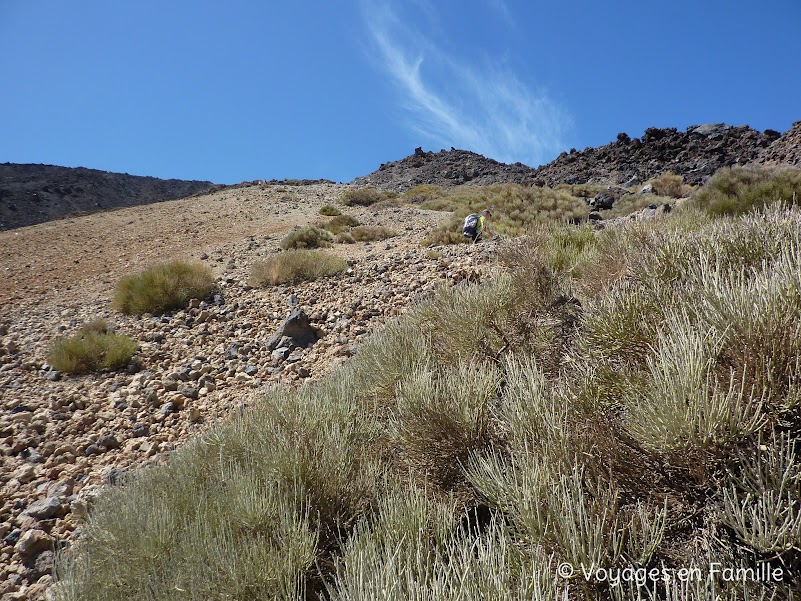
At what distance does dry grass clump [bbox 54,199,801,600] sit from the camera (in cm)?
122

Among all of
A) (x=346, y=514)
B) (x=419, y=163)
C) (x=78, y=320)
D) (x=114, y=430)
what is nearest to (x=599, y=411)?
(x=346, y=514)

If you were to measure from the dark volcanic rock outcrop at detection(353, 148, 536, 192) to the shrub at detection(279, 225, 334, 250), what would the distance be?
23383 mm

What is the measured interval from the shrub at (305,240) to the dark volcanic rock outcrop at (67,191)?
16.7 meters

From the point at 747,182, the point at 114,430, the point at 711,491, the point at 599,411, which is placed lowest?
the point at 114,430

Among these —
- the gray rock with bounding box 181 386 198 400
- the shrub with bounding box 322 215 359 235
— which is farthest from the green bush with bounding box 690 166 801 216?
the shrub with bounding box 322 215 359 235

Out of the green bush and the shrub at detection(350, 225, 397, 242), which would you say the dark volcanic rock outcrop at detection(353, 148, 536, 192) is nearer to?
the shrub at detection(350, 225, 397, 242)

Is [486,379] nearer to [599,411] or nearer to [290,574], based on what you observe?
[599,411]

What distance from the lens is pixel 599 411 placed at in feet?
5.64

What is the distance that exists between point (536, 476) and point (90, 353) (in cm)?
473

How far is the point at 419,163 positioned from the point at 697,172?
77.5 ft

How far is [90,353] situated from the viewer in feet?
14.6

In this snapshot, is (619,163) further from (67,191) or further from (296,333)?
(67,191)

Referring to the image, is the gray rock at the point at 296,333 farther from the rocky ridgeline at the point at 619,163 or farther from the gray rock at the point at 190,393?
the rocky ridgeline at the point at 619,163

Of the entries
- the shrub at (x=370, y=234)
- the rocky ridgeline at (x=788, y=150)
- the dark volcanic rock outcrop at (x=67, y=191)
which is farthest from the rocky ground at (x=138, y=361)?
Answer: the dark volcanic rock outcrop at (x=67, y=191)
